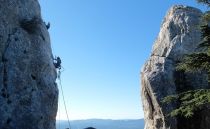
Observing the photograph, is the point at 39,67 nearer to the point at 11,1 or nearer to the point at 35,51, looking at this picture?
the point at 35,51

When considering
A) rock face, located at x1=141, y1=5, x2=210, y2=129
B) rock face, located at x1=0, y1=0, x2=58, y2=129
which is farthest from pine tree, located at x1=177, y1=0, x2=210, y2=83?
rock face, located at x1=0, y1=0, x2=58, y2=129

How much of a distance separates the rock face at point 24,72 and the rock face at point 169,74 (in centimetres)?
1575

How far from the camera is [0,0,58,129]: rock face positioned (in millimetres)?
44750

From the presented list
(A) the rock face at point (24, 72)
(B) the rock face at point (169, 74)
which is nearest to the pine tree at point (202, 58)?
(B) the rock face at point (169, 74)

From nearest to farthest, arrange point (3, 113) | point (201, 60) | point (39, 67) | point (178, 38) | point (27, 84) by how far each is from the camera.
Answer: point (201, 60) → point (178, 38) → point (3, 113) → point (27, 84) → point (39, 67)

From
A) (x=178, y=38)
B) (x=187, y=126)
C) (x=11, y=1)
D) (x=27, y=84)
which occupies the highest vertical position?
(x=11, y=1)

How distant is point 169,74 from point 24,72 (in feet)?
70.4

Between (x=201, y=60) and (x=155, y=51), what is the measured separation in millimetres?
20851

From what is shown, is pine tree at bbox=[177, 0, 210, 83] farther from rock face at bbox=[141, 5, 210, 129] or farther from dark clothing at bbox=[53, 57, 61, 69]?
dark clothing at bbox=[53, 57, 61, 69]

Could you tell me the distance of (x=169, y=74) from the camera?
115ft

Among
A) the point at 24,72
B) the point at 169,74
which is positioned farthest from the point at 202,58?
the point at 24,72

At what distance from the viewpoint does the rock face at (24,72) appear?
147 feet

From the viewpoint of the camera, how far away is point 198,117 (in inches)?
1286

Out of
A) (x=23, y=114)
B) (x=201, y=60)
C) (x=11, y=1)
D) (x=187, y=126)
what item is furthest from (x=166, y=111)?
(x=11, y=1)
